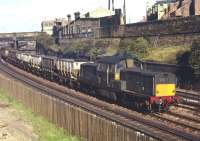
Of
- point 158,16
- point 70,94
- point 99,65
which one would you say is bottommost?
point 70,94

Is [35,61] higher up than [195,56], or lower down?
lower down

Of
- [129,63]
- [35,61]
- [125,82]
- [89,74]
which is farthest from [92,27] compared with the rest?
[125,82]

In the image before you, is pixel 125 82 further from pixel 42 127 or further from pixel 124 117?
pixel 42 127

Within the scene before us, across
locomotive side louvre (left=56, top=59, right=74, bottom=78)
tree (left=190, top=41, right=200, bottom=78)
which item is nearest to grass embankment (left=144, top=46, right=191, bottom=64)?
tree (left=190, top=41, right=200, bottom=78)

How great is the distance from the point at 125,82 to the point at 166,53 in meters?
21.5

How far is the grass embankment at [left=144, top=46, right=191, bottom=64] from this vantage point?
47.5 meters

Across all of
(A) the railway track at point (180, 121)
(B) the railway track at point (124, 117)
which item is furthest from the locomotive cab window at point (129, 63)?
(A) the railway track at point (180, 121)

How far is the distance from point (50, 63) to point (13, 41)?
241 feet

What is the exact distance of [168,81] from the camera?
28188 mm

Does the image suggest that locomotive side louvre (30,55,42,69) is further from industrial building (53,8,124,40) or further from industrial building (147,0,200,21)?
industrial building (147,0,200,21)

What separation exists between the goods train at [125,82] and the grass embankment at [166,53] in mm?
11403

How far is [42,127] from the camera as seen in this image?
25.9m

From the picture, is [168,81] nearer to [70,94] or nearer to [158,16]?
[70,94]

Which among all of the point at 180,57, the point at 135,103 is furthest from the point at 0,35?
the point at 135,103
